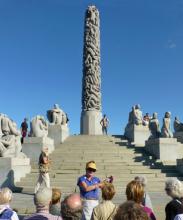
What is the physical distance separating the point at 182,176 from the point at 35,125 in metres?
7.62

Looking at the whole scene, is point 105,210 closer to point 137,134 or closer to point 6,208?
point 6,208

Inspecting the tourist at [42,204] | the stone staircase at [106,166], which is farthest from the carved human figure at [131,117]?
the tourist at [42,204]

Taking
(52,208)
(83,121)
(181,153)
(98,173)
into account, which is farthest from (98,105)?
(52,208)

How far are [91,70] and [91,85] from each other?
3.91ft

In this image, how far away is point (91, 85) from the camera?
94.5 ft

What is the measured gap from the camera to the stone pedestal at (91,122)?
28688 millimetres

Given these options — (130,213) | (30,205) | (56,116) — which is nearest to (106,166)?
(30,205)

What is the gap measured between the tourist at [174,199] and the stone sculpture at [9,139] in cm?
1061

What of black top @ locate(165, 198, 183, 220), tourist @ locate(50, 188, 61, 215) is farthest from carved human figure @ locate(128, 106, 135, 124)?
black top @ locate(165, 198, 183, 220)

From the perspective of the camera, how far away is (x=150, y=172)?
1451 centimetres

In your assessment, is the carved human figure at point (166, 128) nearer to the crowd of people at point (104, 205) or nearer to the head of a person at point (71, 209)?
the crowd of people at point (104, 205)

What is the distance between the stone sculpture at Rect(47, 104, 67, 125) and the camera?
23.7 m

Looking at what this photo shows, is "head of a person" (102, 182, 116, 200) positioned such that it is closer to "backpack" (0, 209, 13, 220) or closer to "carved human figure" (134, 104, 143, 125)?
"backpack" (0, 209, 13, 220)

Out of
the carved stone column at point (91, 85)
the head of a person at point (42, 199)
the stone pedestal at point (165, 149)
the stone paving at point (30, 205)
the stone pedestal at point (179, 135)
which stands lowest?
the stone paving at point (30, 205)
